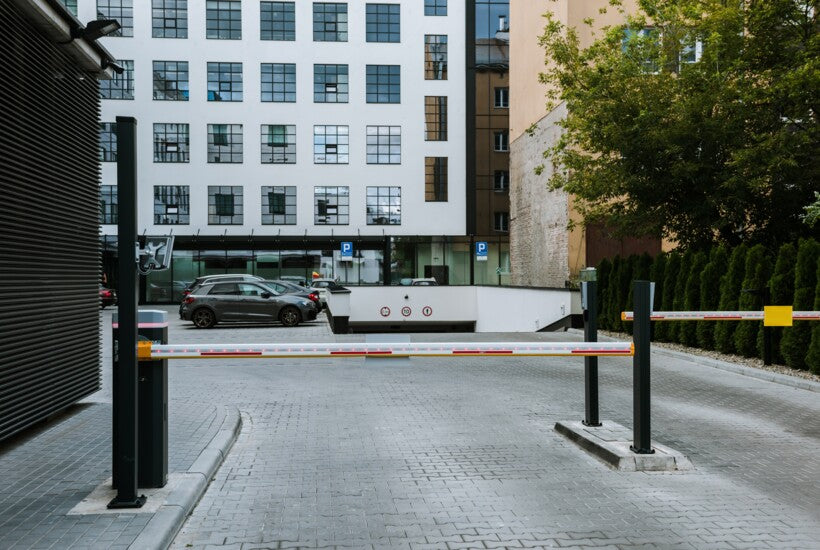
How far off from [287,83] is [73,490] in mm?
44639

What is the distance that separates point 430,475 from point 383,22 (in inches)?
1792

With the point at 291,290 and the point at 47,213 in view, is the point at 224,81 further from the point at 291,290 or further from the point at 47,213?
the point at 47,213

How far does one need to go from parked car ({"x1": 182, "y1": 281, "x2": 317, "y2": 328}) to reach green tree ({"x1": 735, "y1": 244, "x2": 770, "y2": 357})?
16391 millimetres

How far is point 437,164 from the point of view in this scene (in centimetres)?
4878

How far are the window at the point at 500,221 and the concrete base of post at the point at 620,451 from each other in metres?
42.4

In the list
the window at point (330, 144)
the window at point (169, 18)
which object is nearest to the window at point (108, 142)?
the window at point (169, 18)

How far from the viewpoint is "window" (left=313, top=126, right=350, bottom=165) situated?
48094 millimetres

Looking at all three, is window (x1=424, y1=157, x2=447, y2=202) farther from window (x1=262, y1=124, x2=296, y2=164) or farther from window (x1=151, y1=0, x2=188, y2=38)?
window (x1=151, y1=0, x2=188, y2=38)

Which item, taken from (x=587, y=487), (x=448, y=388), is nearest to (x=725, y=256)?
(x=448, y=388)

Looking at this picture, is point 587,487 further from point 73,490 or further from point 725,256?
point 725,256

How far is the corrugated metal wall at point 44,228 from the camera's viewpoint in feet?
23.0

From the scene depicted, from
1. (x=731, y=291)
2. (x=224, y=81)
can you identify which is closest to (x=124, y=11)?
(x=224, y=81)

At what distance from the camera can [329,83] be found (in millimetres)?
48250

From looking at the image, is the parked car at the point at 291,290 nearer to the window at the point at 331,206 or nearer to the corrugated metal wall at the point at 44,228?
the window at the point at 331,206
